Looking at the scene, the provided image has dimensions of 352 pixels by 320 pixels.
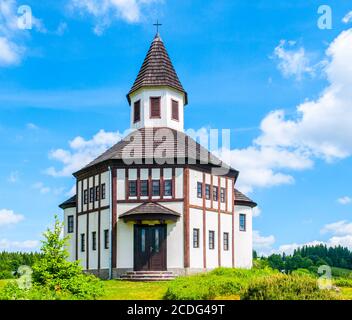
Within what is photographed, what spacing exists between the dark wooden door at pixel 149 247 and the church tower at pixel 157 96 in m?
8.85

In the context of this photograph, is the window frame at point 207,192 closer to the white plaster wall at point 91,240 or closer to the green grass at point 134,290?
the white plaster wall at point 91,240

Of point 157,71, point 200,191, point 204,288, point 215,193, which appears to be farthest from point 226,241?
point 204,288

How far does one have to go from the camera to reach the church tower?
40844 millimetres

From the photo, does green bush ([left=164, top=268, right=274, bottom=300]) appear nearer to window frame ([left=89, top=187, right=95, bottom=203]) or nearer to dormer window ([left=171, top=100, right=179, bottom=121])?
window frame ([left=89, top=187, right=95, bottom=203])

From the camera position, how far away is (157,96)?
41188mm

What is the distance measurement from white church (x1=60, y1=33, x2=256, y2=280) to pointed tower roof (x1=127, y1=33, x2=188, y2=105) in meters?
0.33

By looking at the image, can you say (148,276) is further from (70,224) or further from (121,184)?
(70,224)

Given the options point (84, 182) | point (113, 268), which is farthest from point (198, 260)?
point (84, 182)

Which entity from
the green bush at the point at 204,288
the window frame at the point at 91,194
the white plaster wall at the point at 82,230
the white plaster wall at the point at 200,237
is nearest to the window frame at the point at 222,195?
the white plaster wall at the point at 200,237

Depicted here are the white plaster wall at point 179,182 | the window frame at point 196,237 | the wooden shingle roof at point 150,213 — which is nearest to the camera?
the wooden shingle roof at point 150,213

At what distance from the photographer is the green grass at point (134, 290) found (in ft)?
79.6

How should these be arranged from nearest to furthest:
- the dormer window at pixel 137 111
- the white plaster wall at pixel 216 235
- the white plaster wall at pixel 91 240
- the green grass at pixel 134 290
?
the green grass at pixel 134 290 < the white plaster wall at pixel 216 235 < the white plaster wall at pixel 91 240 < the dormer window at pixel 137 111

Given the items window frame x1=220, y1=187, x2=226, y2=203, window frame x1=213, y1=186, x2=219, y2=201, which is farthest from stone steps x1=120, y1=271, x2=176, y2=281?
window frame x1=220, y1=187, x2=226, y2=203
